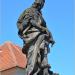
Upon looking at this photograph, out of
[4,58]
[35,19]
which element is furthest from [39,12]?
[4,58]

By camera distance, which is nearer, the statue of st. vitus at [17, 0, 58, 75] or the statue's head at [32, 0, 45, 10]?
the statue of st. vitus at [17, 0, 58, 75]

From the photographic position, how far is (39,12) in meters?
9.38

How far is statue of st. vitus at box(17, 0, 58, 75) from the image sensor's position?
874 cm

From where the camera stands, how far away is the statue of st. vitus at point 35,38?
28.7 feet

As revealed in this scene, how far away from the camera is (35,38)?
8.98 m

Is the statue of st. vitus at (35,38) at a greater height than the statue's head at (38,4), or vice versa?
the statue's head at (38,4)

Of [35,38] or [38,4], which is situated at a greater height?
[38,4]

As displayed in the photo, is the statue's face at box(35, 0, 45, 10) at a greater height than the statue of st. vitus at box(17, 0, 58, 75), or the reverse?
the statue's face at box(35, 0, 45, 10)

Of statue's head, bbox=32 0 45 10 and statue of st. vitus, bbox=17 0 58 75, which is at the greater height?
statue's head, bbox=32 0 45 10

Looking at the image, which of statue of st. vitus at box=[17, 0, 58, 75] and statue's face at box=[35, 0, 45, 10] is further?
statue's face at box=[35, 0, 45, 10]

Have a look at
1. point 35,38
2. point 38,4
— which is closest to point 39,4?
point 38,4

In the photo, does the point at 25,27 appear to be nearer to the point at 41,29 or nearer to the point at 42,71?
the point at 41,29

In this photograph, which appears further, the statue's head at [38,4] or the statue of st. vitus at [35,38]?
the statue's head at [38,4]

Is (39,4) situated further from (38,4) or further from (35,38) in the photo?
(35,38)
